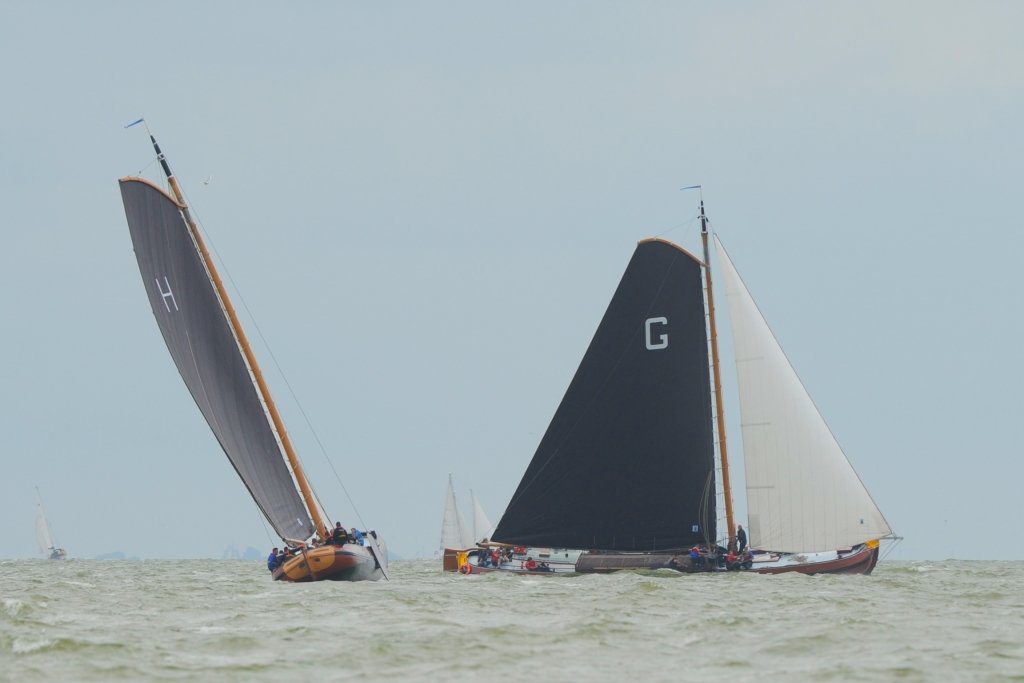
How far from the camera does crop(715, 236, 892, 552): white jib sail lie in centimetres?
5200

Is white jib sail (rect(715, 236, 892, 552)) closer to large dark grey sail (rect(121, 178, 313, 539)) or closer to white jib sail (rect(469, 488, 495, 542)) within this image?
large dark grey sail (rect(121, 178, 313, 539))

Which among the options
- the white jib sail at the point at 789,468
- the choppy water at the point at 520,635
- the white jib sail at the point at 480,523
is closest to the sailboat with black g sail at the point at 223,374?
the choppy water at the point at 520,635

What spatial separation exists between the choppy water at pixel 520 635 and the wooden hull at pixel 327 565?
2234mm

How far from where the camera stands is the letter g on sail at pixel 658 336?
179 ft

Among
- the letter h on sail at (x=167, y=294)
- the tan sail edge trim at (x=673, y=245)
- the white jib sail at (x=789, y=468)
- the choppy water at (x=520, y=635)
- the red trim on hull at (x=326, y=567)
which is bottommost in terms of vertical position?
the choppy water at (x=520, y=635)

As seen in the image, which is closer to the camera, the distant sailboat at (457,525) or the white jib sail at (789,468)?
the white jib sail at (789,468)

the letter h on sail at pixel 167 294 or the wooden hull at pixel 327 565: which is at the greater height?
the letter h on sail at pixel 167 294

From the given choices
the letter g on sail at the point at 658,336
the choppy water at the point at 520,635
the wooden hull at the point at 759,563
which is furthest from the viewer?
the letter g on sail at the point at 658,336

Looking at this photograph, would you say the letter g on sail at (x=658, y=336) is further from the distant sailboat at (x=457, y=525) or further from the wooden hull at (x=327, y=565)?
the distant sailboat at (x=457, y=525)

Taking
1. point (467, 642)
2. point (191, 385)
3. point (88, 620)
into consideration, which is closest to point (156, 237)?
point (191, 385)

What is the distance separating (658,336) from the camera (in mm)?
54656

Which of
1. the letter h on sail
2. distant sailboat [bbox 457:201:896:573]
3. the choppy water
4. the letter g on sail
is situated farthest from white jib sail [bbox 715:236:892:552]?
the letter h on sail

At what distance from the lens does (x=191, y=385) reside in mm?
46406

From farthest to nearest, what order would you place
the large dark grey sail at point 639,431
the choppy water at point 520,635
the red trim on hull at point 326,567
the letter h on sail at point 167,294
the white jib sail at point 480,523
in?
the white jib sail at point 480,523 < the large dark grey sail at point 639,431 < the letter h on sail at point 167,294 < the red trim on hull at point 326,567 < the choppy water at point 520,635
